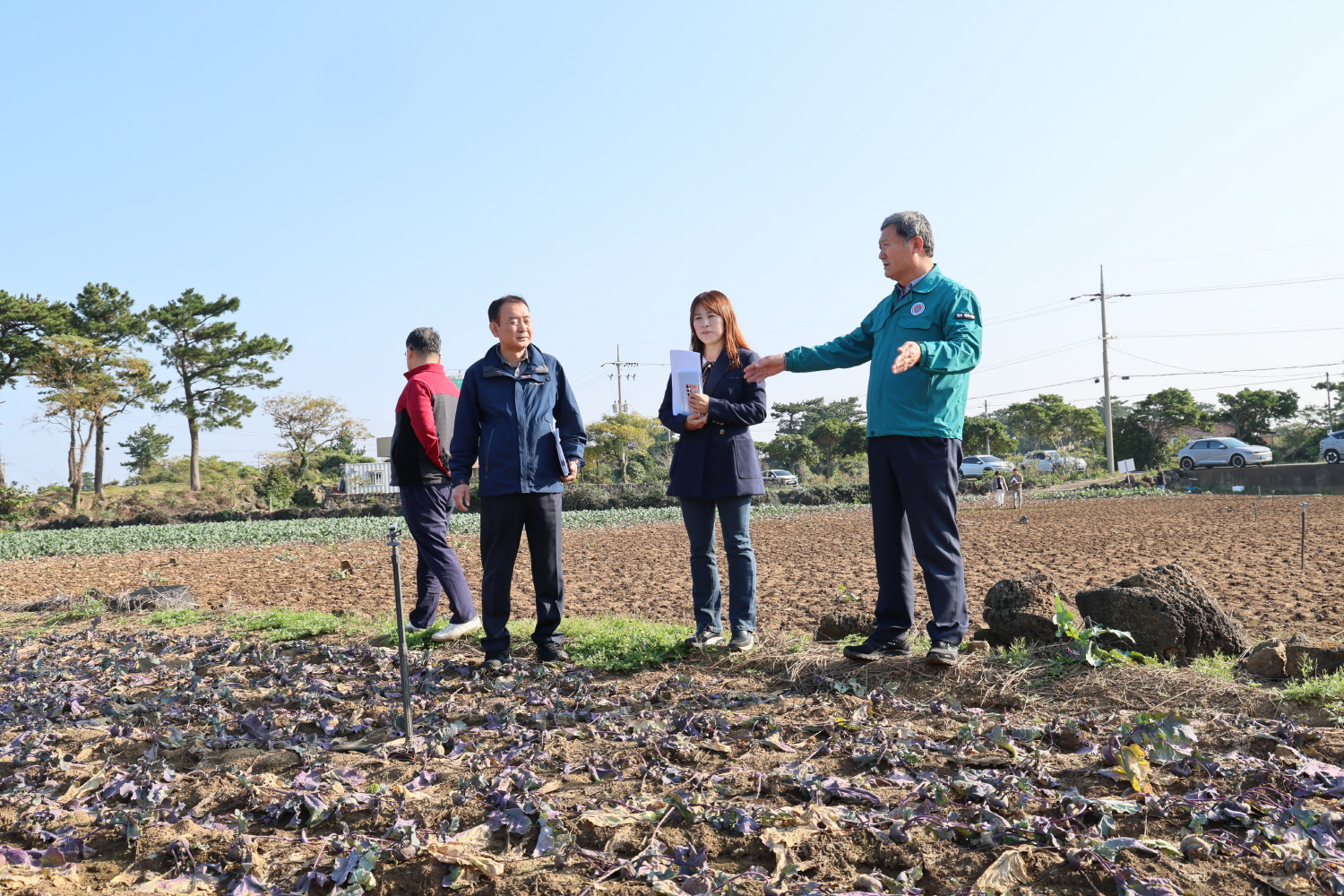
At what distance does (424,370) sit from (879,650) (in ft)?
9.26

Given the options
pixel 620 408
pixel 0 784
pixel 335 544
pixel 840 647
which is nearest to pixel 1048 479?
pixel 620 408

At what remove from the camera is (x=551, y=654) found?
406cm

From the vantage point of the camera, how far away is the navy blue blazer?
3.95 metres

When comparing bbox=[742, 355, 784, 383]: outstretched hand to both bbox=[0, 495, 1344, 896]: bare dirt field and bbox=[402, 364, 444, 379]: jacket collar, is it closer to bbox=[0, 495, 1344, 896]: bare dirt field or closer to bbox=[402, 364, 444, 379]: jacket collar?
bbox=[0, 495, 1344, 896]: bare dirt field

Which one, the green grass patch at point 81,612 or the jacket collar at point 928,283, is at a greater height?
the jacket collar at point 928,283

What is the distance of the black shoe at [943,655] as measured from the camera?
3322mm

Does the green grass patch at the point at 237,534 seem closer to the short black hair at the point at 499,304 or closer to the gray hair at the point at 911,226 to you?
the short black hair at the point at 499,304

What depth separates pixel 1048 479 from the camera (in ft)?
110

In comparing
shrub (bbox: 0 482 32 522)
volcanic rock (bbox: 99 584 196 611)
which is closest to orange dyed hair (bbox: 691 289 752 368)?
volcanic rock (bbox: 99 584 196 611)

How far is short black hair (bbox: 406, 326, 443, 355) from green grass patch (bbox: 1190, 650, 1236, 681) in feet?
12.9

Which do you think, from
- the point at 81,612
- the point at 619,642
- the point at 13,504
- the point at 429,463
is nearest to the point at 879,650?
the point at 619,642

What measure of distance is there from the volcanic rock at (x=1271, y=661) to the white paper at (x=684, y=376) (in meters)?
2.40

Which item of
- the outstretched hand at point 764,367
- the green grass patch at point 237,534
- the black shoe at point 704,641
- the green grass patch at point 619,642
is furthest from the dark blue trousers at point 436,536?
the green grass patch at point 237,534

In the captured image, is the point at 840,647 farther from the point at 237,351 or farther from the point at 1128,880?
the point at 237,351
